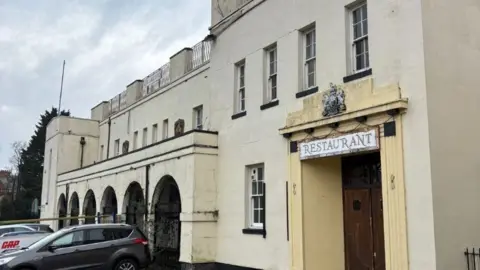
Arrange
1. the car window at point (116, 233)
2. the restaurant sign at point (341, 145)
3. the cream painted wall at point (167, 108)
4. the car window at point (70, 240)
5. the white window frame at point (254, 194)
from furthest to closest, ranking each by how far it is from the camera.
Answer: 1. the cream painted wall at point (167, 108)
2. the car window at point (116, 233)
3. the car window at point (70, 240)
4. the white window frame at point (254, 194)
5. the restaurant sign at point (341, 145)

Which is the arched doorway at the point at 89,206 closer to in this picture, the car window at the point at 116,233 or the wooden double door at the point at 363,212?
the car window at the point at 116,233

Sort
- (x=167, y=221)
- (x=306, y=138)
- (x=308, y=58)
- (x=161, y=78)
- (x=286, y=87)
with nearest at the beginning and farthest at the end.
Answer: (x=306, y=138) < (x=308, y=58) < (x=286, y=87) < (x=167, y=221) < (x=161, y=78)

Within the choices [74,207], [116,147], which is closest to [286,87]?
[116,147]

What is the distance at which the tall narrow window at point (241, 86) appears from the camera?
1637cm

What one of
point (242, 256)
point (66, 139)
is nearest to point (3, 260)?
point (242, 256)

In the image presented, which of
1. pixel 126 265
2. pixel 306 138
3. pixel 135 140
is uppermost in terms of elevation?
pixel 135 140

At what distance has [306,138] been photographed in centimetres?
1283

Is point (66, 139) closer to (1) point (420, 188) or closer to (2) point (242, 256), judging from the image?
(2) point (242, 256)

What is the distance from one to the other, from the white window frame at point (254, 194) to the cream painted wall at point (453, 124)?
607 centimetres

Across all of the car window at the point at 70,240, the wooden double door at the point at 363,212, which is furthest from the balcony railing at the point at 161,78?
the wooden double door at the point at 363,212

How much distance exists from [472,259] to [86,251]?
10693 mm

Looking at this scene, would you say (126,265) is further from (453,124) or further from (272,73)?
(453,124)

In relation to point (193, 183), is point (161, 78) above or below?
above

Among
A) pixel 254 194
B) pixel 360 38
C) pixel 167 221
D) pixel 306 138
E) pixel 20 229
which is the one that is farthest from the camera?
Answer: pixel 20 229
